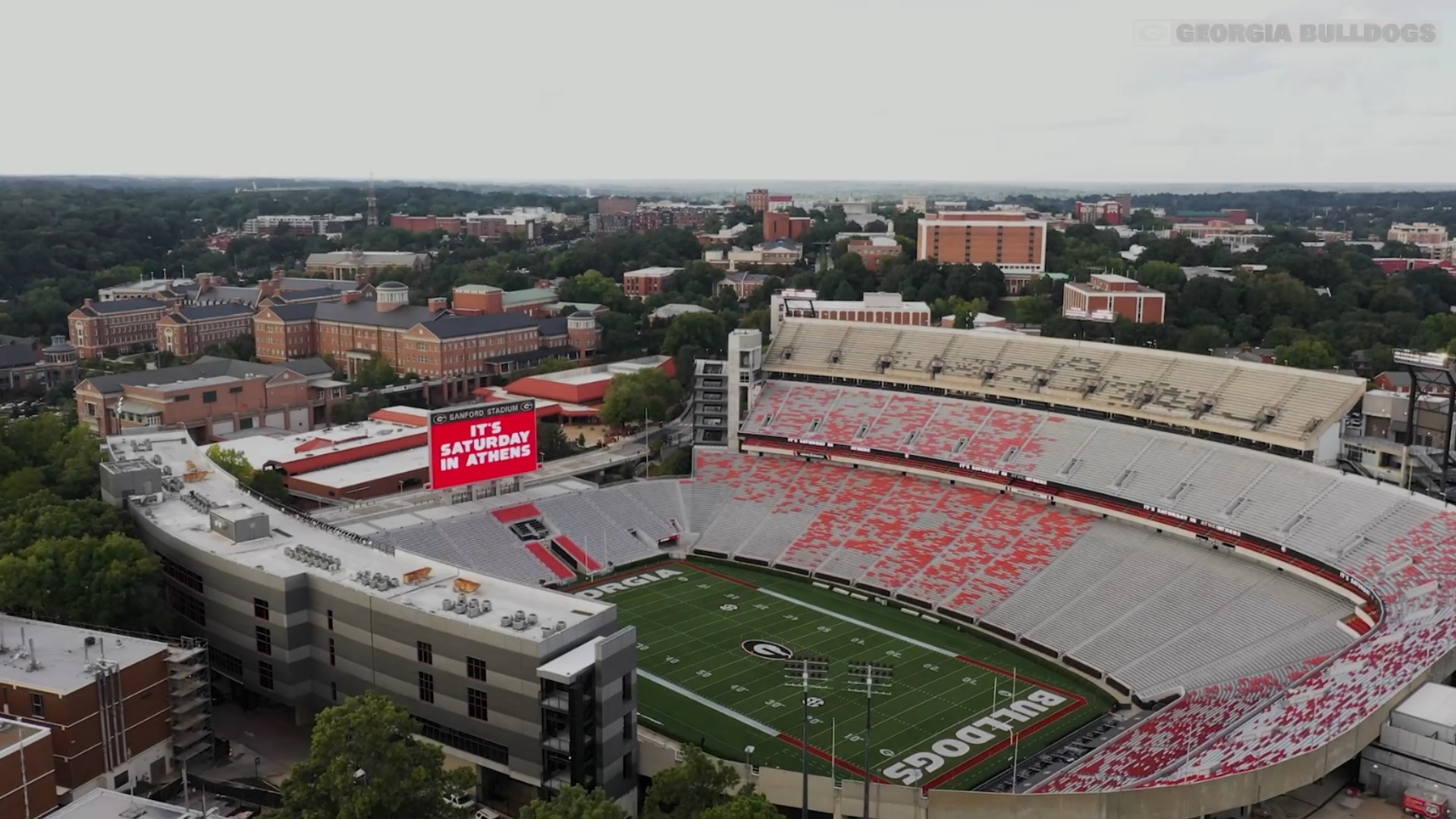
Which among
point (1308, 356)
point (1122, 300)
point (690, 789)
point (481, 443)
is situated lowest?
point (690, 789)

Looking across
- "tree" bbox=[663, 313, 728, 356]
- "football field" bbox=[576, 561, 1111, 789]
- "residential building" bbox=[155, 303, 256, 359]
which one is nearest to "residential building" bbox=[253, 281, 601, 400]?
"residential building" bbox=[155, 303, 256, 359]

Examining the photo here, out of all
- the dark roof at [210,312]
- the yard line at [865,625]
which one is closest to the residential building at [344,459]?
the yard line at [865,625]

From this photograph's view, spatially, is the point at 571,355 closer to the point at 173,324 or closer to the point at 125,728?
the point at 173,324

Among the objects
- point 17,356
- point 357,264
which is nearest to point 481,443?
point 17,356

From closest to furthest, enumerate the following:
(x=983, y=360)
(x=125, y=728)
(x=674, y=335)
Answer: (x=125, y=728)
(x=983, y=360)
(x=674, y=335)

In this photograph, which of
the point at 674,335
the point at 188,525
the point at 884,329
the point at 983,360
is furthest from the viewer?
the point at 674,335

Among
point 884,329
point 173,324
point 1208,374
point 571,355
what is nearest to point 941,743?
point 1208,374

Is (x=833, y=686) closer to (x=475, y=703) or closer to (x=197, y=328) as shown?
(x=475, y=703)
